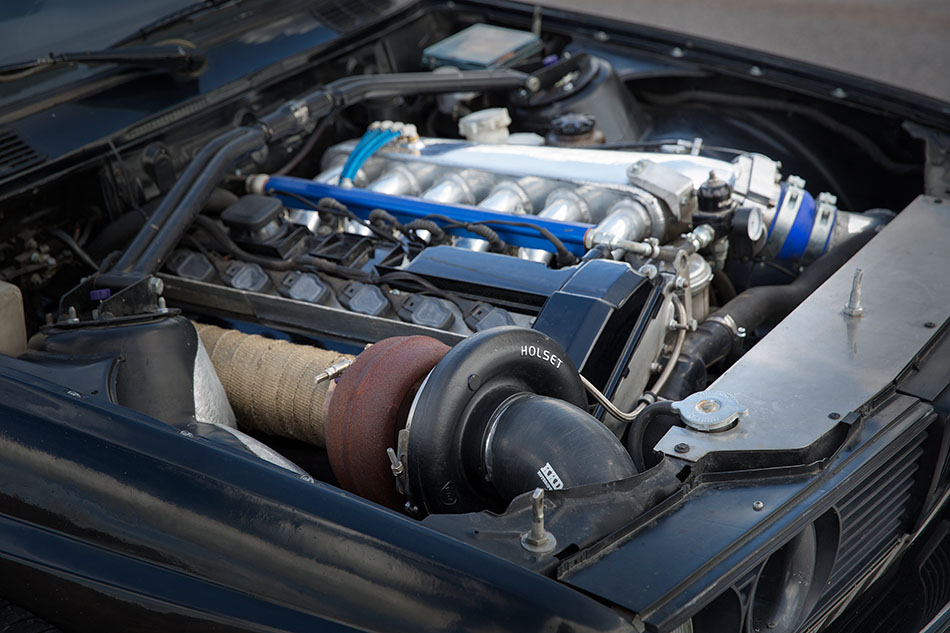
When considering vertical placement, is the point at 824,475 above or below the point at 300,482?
below

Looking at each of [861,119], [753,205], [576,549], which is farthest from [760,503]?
[861,119]

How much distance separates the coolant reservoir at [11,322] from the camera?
72.5 inches

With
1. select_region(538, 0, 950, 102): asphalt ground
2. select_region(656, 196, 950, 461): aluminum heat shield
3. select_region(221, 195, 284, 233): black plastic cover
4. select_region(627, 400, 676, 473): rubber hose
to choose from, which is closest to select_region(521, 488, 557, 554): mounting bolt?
select_region(656, 196, 950, 461): aluminum heat shield

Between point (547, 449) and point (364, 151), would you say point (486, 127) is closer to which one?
point (364, 151)

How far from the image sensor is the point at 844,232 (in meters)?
2.38

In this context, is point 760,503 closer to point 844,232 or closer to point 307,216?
point 844,232

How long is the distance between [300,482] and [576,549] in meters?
0.34

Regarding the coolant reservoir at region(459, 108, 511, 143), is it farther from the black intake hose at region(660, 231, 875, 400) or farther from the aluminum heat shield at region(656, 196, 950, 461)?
the aluminum heat shield at region(656, 196, 950, 461)

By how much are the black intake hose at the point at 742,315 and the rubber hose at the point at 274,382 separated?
2.05 ft

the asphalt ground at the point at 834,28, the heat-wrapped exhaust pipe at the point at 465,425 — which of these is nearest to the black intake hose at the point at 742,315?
the heat-wrapped exhaust pipe at the point at 465,425

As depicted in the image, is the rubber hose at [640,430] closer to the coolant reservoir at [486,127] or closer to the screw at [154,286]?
the screw at [154,286]

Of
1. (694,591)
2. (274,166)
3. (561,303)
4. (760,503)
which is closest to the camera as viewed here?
(694,591)

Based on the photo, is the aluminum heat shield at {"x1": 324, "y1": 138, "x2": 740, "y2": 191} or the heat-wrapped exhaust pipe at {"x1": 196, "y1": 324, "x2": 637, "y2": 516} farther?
the aluminum heat shield at {"x1": 324, "y1": 138, "x2": 740, "y2": 191}

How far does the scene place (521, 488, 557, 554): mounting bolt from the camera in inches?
47.0
